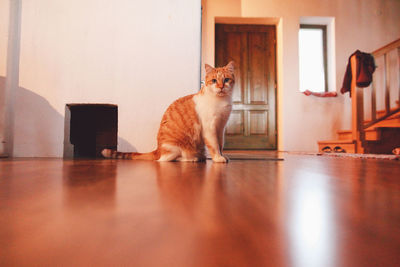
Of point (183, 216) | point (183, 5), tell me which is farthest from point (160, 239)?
point (183, 5)

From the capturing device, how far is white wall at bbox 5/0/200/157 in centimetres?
188

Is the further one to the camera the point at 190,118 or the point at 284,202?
the point at 190,118

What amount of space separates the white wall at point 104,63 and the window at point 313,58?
339 centimetres

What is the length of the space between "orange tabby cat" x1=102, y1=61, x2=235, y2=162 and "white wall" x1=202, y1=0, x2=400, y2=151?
3.24 m

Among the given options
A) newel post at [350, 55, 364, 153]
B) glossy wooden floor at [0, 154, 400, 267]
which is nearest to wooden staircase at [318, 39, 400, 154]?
newel post at [350, 55, 364, 153]

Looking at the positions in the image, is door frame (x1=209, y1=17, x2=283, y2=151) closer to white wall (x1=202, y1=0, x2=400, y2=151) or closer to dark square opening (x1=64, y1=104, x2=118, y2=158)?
white wall (x1=202, y1=0, x2=400, y2=151)

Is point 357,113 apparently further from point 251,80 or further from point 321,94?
point 251,80

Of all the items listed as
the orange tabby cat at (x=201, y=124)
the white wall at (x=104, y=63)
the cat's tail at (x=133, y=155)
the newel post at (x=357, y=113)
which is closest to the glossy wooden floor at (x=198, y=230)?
the orange tabby cat at (x=201, y=124)

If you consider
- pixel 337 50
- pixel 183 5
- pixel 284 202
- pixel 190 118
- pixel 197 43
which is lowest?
pixel 284 202

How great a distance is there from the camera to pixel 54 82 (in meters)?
1.89

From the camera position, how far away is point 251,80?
4.68m

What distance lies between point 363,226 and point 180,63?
1817mm

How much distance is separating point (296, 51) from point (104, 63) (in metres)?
3.72

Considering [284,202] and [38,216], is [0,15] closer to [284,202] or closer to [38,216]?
[38,216]
